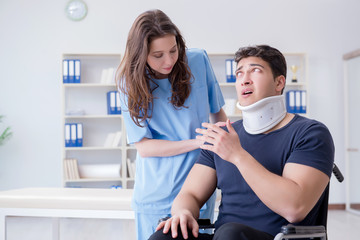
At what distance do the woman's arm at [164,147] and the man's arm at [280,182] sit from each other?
356 mm

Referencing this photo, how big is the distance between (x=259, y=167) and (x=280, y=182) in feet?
0.24

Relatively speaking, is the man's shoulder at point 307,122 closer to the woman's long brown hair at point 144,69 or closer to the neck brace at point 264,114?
the neck brace at point 264,114

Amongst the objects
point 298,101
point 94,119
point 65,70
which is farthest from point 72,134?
point 298,101

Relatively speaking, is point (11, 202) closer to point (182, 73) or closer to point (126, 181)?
point (182, 73)

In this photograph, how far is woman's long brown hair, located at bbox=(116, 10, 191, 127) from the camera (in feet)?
4.93

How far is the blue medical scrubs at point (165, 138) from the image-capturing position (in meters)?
1.67

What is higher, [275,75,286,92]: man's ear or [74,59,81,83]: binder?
[74,59,81,83]: binder

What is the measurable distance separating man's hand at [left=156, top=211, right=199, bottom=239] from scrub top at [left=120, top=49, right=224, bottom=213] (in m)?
0.32

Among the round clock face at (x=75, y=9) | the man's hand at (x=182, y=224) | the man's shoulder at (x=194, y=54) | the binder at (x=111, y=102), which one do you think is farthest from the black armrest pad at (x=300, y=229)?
the round clock face at (x=75, y=9)

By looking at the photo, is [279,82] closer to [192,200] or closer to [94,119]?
[192,200]

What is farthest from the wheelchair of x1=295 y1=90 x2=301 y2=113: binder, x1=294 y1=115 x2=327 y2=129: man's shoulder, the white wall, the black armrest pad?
the white wall

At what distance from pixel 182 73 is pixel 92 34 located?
366cm

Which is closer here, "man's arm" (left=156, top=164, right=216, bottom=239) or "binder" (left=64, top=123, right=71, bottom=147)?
"man's arm" (left=156, top=164, right=216, bottom=239)

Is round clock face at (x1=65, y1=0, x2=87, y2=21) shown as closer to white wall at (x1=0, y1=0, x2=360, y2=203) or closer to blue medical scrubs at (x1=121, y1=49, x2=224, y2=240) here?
white wall at (x1=0, y1=0, x2=360, y2=203)
